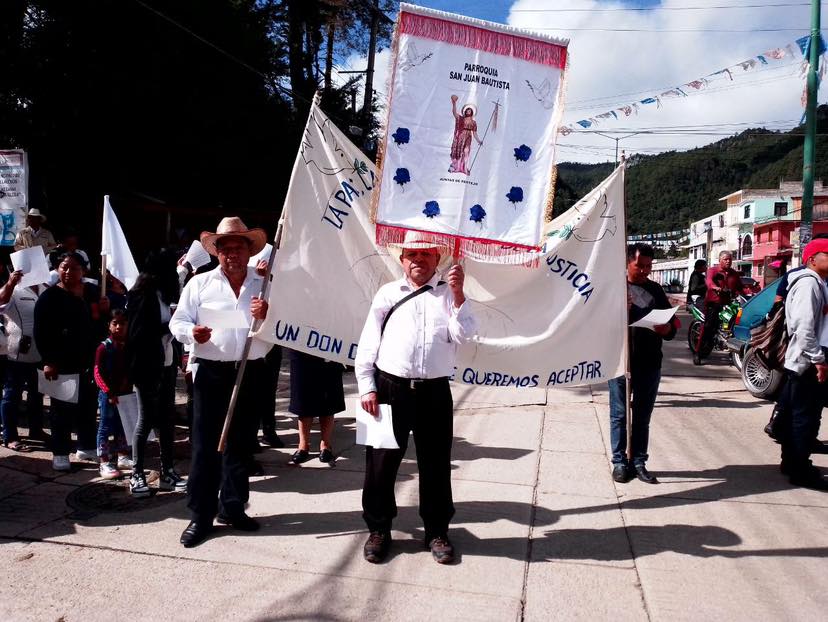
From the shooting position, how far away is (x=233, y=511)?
4180 millimetres

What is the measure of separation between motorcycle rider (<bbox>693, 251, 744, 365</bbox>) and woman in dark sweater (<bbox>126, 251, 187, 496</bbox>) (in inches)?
371

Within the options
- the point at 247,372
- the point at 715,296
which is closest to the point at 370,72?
the point at 715,296

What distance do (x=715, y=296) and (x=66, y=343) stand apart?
1019 centimetres

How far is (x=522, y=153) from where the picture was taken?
411 centimetres

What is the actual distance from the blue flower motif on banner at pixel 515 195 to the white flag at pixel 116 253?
11.4 ft

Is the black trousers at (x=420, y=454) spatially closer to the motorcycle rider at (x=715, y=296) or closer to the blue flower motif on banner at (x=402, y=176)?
the blue flower motif on banner at (x=402, y=176)

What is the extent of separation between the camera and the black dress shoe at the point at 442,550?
12.4 ft

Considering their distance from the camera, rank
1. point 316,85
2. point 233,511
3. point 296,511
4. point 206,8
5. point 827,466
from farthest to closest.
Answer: point 316,85 < point 206,8 < point 827,466 < point 296,511 < point 233,511

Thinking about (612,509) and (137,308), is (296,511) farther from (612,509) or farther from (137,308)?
(612,509)

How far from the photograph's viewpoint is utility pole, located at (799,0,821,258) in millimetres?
12039

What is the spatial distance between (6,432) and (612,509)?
533 cm

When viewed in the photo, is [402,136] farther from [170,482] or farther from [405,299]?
[170,482]

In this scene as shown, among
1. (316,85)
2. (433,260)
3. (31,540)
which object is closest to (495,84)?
(433,260)

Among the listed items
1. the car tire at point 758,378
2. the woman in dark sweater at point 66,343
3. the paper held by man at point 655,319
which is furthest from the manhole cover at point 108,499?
the car tire at point 758,378
